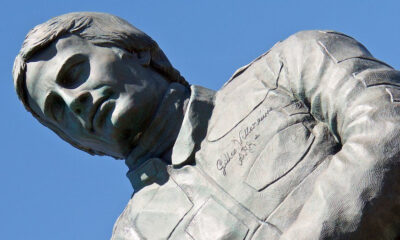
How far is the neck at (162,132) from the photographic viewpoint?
6961 millimetres

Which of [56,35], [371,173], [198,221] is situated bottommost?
[198,221]

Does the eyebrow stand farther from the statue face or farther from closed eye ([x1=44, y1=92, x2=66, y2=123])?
closed eye ([x1=44, y1=92, x2=66, y2=123])

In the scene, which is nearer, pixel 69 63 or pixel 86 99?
pixel 86 99

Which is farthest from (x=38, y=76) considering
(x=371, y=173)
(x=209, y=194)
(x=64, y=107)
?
(x=371, y=173)

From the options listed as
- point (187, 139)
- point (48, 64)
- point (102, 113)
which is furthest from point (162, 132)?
point (48, 64)

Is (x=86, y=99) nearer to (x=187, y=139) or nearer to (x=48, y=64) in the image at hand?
(x=48, y=64)

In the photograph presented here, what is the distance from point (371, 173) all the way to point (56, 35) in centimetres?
240

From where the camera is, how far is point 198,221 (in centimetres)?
635

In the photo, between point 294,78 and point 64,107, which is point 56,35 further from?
point 294,78

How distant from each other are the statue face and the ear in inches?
0.9
